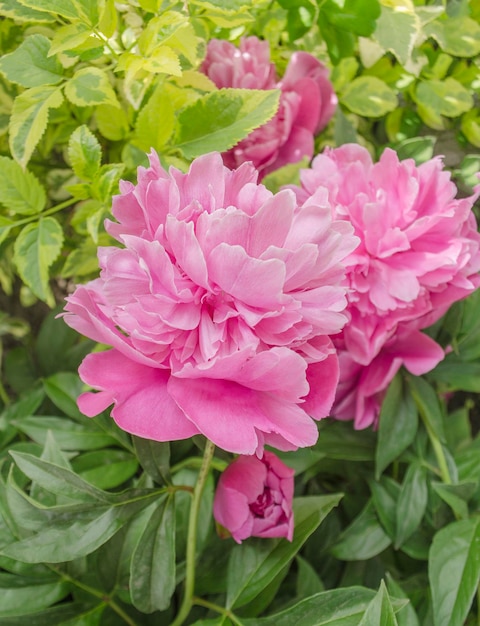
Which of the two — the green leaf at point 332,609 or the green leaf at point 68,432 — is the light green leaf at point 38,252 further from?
the green leaf at point 332,609

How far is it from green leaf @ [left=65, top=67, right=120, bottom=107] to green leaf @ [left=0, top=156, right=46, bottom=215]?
63 millimetres

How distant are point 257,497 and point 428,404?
0.20 meters

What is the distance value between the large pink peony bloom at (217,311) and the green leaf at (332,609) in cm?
14

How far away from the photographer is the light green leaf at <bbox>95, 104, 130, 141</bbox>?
54 cm

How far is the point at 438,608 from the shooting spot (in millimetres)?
486

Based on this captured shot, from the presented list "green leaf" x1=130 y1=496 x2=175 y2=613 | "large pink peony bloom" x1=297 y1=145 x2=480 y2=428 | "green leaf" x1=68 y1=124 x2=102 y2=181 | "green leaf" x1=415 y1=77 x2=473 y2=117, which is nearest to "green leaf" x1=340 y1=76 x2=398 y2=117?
"green leaf" x1=415 y1=77 x2=473 y2=117

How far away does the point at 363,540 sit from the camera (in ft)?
1.94

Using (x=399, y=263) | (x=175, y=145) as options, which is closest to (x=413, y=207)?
(x=399, y=263)

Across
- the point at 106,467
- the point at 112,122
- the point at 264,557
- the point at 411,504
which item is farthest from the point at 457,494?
the point at 112,122

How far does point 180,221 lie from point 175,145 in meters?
0.17

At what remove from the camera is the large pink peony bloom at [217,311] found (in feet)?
1.09

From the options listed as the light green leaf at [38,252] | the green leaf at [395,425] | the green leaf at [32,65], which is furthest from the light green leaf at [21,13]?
the green leaf at [395,425]

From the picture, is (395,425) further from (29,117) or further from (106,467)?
(29,117)

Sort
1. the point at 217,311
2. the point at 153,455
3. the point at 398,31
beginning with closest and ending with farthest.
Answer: the point at 217,311 < the point at 153,455 < the point at 398,31
